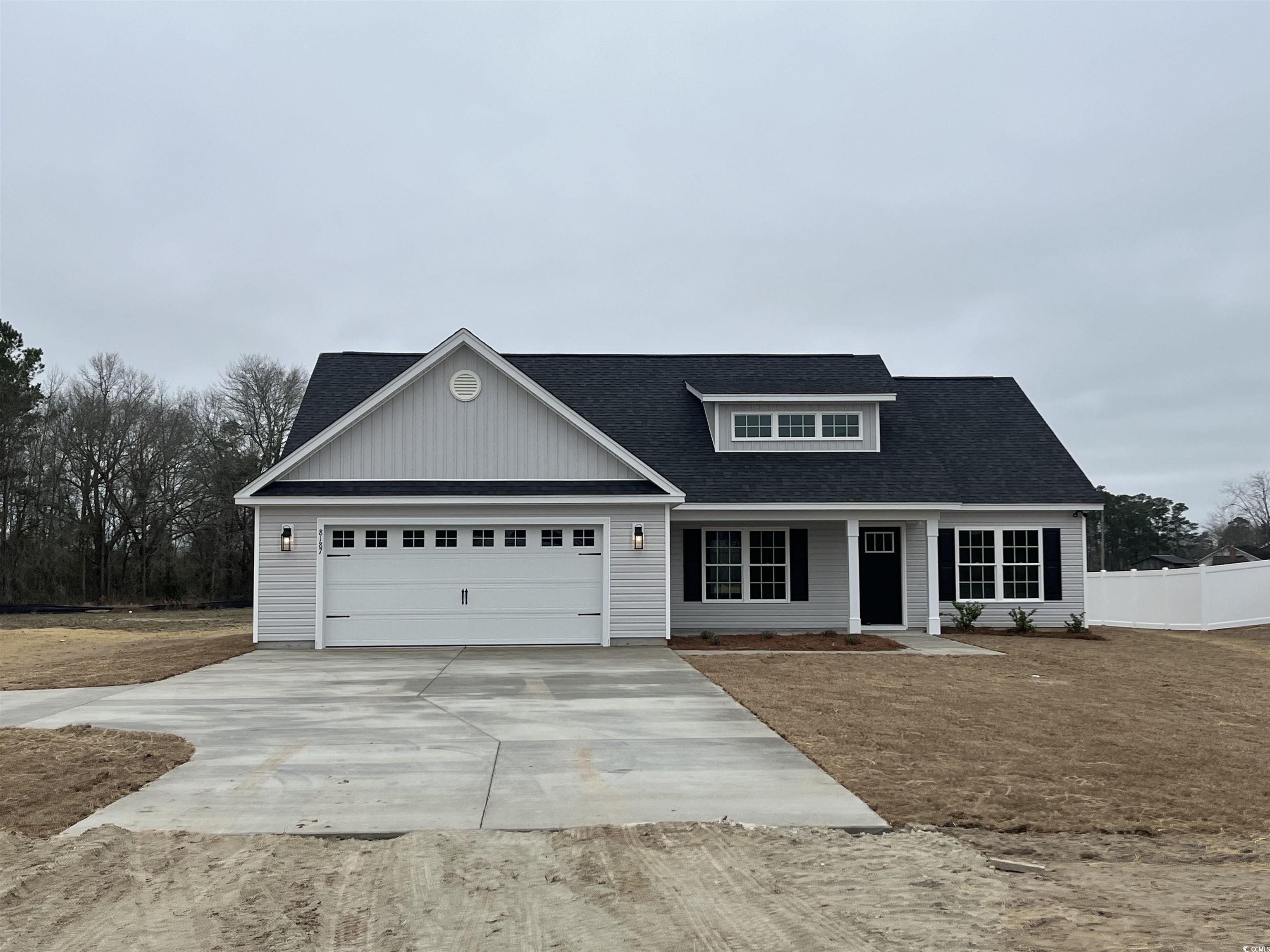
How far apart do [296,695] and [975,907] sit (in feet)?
28.7

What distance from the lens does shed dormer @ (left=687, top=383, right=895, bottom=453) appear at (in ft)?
65.8

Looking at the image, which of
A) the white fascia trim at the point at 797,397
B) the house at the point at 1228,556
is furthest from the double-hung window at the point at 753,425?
the house at the point at 1228,556

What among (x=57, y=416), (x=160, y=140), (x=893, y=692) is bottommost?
(x=893, y=692)

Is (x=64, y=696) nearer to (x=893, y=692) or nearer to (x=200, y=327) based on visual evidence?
(x=893, y=692)

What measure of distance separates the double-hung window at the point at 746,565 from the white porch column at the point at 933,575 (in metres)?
2.78

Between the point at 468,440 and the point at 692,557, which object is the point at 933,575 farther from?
the point at 468,440

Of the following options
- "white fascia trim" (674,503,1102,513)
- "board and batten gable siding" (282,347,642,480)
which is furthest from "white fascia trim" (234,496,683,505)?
"white fascia trim" (674,503,1102,513)

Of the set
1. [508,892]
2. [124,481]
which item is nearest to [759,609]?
[508,892]

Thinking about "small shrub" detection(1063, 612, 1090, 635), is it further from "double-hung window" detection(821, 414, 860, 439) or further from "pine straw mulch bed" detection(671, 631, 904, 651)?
"double-hung window" detection(821, 414, 860, 439)

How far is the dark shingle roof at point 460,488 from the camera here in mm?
16516

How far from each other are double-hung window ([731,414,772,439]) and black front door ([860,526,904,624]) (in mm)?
2896

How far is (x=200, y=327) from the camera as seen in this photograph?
45.2 m

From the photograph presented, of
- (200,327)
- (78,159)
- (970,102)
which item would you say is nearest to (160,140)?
(78,159)

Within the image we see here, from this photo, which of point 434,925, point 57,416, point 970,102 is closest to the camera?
point 434,925
